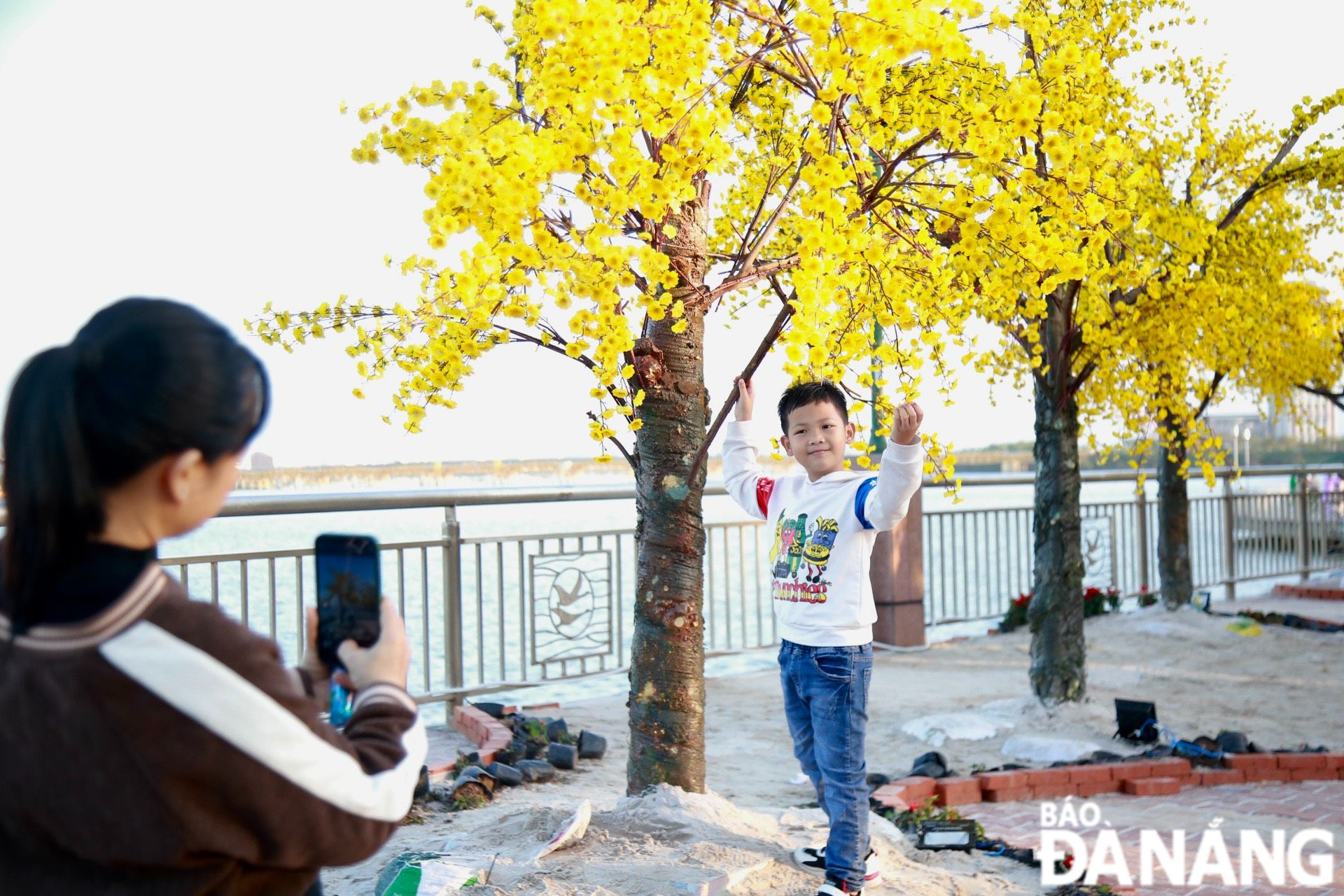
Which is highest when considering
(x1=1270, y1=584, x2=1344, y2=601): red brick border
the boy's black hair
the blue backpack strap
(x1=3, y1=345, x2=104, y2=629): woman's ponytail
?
the boy's black hair

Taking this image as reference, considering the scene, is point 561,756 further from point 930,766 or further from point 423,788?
point 930,766

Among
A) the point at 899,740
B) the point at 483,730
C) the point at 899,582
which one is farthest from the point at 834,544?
the point at 899,582

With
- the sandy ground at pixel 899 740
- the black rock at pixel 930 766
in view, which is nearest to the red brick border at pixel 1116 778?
the black rock at pixel 930 766

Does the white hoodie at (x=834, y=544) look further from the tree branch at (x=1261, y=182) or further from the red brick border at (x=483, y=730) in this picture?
the tree branch at (x=1261, y=182)

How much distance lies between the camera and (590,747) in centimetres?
531

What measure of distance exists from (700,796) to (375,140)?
7.41 ft

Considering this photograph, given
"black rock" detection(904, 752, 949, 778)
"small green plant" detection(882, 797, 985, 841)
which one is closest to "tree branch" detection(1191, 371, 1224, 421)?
"black rock" detection(904, 752, 949, 778)

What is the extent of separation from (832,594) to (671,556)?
0.55m

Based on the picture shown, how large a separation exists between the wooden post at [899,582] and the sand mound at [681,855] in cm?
494

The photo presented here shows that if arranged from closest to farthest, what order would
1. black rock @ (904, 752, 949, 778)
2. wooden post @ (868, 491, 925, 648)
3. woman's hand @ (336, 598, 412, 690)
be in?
woman's hand @ (336, 598, 412, 690), black rock @ (904, 752, 949, 778), wooden post @ (868, 491, 925, 648)

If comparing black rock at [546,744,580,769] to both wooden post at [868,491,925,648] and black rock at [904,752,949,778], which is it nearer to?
black rock at [904,752,949,778]

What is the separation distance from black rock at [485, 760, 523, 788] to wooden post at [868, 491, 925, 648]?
456 centimetres

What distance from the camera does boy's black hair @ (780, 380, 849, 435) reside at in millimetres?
3495

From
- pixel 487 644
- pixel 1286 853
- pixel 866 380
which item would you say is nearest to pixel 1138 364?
pixel 1286 853
